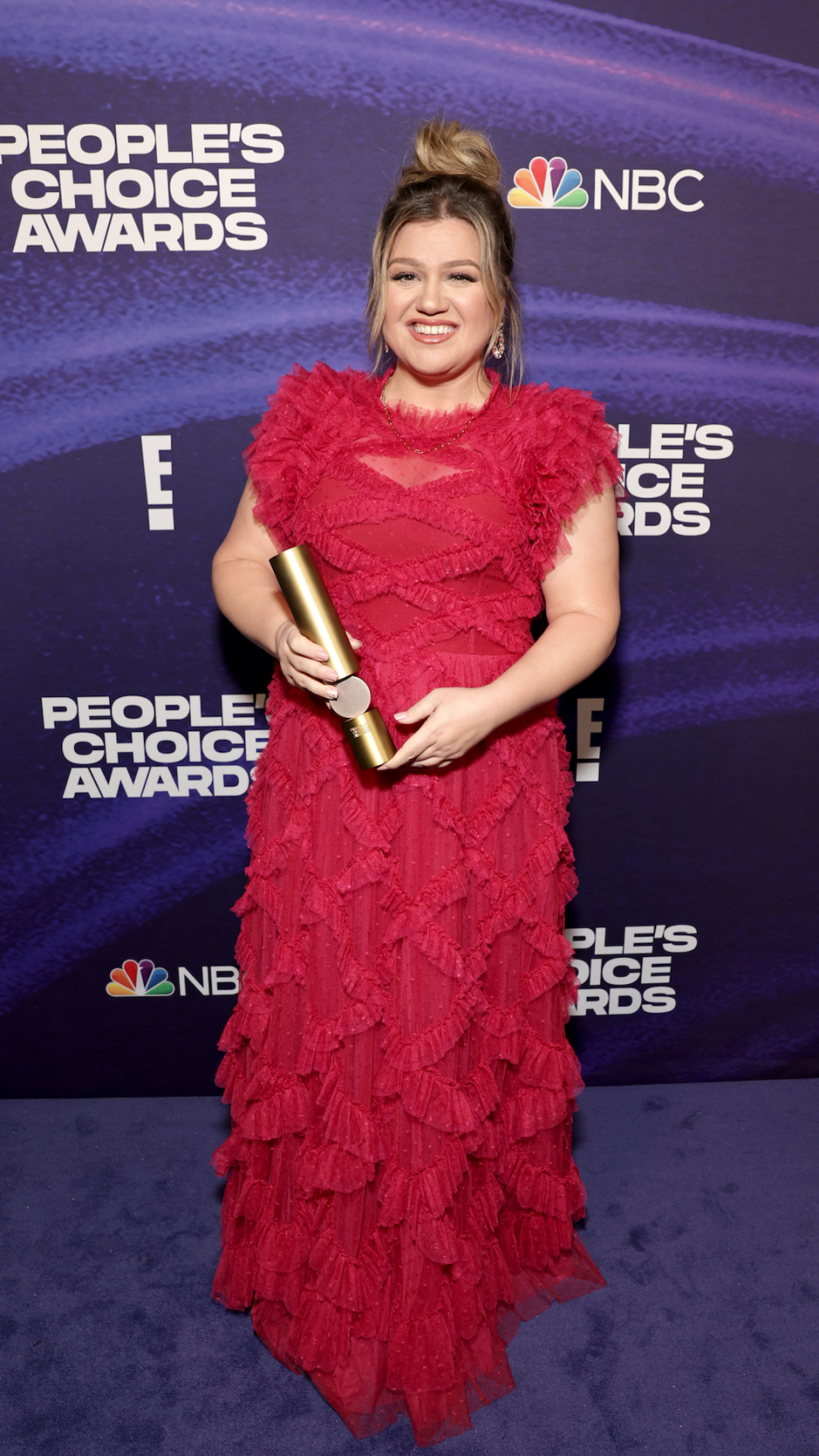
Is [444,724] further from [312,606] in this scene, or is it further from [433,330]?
[433,330]

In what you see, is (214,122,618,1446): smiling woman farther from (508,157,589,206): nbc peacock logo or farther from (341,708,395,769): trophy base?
(508,157,589,206): nbc peacock logo

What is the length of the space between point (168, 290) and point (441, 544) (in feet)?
2.92

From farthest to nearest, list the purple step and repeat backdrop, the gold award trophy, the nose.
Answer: the purple step and repeat backdrop, the nose, the gold award trophy

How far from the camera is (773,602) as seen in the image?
236 centimetres

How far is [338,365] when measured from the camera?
216 cm

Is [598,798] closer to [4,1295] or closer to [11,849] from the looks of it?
[11,849]

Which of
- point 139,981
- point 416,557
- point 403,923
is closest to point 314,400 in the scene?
point 416,557

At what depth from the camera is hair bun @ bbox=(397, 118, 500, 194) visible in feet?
5.40

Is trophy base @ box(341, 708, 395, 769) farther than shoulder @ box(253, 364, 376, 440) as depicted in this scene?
No

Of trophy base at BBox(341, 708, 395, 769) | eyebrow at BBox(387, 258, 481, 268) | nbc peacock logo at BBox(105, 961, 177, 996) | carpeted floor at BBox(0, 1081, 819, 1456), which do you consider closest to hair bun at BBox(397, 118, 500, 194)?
eyebrow at BBox(387, 258, 481, 268)

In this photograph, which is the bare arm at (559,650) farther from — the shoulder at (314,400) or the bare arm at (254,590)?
the shoulder at (314,400)

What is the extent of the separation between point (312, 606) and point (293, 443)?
374 mm

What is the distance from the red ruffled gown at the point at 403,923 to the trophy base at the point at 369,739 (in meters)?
0.14

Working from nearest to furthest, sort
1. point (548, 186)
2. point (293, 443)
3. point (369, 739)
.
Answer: point (369, 739)
point (293, 443)
point (548, 186)
